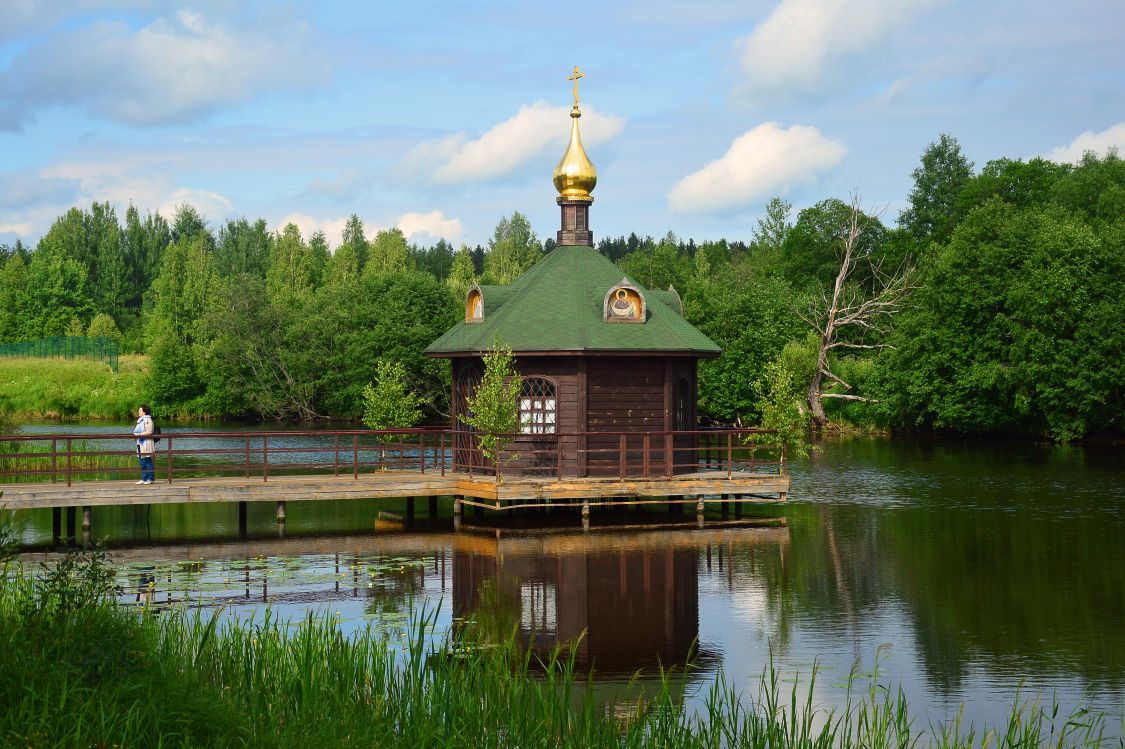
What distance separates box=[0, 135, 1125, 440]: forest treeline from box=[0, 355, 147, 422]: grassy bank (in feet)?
7.40

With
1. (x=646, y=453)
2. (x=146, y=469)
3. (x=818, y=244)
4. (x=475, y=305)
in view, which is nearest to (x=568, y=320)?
(x=475, y=305)

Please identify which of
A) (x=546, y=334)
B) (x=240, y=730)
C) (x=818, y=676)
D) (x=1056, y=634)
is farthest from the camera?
(x=546, y=334)

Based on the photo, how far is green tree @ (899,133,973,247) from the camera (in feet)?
272

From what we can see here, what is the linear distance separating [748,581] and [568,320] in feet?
31.7

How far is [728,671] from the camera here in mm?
13570

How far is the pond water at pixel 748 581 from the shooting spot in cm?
1391

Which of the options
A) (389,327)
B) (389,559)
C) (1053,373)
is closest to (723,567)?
(389,559)

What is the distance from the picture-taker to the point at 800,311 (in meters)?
60.0

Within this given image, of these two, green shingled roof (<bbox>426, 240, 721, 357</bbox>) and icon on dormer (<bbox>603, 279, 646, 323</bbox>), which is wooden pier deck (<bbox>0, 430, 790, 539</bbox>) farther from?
icon on dormer (<bbox>603, 279, 646, 323</bbox>)

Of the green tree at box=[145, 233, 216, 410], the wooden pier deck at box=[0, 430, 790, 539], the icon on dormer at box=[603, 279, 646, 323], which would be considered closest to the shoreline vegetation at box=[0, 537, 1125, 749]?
the wooden pier deck at box=[0, 430, 790, 539]

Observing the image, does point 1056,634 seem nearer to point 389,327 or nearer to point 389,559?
point 389,559

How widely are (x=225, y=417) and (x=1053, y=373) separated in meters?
44.6

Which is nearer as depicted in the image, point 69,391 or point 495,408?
point 495,408

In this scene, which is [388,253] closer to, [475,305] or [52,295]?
[52,295]
